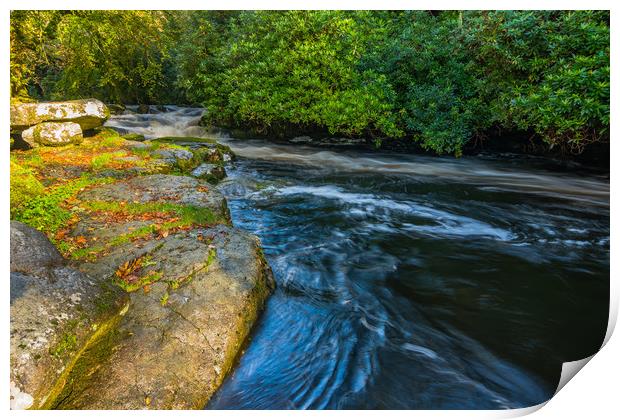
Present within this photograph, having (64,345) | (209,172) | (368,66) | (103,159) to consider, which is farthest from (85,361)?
(368,66)

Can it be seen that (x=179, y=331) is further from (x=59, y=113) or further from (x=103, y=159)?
(x=59, y=113)

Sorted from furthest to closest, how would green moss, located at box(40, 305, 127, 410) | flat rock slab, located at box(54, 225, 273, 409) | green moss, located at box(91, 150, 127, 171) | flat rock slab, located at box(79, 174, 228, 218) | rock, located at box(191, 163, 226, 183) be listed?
rock, located at box(191, 163, 226, 183) < green moss, located at box(91, 150, 127, 171) < flat rock slab, located at box(79, 174, 228, 218) < flat rock slab, located at box(54, 225, 273, 409) < green moss, located at box(40, 305, 127, 410)

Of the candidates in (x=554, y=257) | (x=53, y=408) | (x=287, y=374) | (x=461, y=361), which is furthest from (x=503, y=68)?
(x=53, y=408)

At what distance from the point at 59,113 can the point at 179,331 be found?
22.4 ft

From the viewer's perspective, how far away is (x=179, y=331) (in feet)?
8.32

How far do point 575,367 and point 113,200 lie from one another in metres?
5.17

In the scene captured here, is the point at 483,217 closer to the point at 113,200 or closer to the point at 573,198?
the point at 573,198

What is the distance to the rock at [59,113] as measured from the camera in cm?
675

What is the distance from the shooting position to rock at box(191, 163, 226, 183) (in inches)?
286

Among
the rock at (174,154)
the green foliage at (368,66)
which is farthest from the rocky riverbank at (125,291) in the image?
the green foliage at (368,66)

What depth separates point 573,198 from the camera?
6324 millimetres

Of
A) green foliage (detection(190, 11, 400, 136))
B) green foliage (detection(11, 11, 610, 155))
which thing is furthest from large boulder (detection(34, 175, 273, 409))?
green foliage (detection(190, 11, 400, 136))

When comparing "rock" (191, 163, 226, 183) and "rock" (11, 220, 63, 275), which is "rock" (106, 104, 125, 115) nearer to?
"rock" (191, 163, 226, 183)

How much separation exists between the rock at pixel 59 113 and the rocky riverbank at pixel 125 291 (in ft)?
7.77
